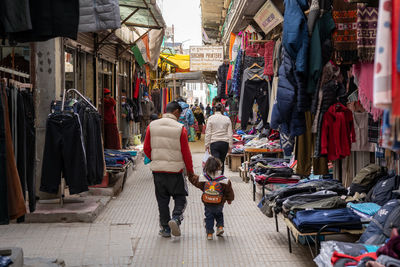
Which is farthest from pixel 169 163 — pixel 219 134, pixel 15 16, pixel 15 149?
pixel 219 134

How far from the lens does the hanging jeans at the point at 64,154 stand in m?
7.01

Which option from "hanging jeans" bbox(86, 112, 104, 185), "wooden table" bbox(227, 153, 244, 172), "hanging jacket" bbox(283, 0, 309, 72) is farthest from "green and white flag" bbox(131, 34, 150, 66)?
"hanging jacket" bbox(283, 0, 309, 72)

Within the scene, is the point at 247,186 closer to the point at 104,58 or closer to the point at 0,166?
the point at 104,58

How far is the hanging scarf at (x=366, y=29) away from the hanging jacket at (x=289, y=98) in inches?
39.8

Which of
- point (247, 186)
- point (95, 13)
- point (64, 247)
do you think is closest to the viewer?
point (64, 247)

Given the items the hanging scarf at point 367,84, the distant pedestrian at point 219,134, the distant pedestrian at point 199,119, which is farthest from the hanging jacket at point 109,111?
the distant pedestrian at point 199,119

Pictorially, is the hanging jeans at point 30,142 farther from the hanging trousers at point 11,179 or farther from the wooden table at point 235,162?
the wooden table at point 235,162

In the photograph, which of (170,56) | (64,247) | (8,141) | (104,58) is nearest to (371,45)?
(8,141)

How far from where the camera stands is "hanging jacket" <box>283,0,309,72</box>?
475 cm

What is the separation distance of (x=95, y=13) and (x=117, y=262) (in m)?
3.38

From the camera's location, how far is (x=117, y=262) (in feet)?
18.0

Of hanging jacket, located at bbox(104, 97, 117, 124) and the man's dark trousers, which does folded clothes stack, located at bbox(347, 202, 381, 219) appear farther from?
hanging jacket, located at bbox(104, 97, 117, 124)

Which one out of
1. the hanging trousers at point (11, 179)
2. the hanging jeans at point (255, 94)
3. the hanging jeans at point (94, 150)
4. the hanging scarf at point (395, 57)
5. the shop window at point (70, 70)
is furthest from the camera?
the hanging jeans at point (255, 94)

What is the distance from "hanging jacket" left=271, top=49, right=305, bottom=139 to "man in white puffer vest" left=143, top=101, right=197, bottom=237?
1661mm
